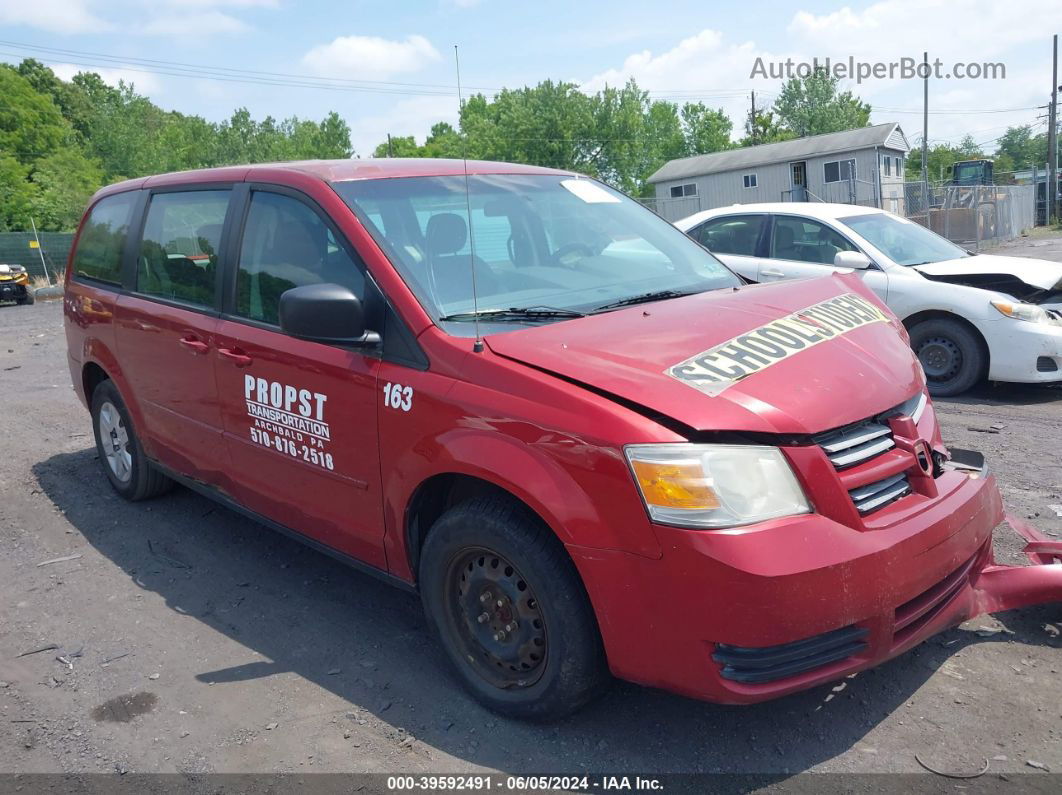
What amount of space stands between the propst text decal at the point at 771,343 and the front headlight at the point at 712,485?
23 centimetres

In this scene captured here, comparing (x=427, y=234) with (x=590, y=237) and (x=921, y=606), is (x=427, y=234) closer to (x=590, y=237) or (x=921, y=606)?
(x=590, y=237)

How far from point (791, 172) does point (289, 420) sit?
44643 mm

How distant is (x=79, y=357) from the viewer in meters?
5.64

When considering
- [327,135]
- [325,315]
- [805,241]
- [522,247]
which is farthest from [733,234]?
[327,135]

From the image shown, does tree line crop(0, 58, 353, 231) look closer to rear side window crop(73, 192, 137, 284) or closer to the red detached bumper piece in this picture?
rear side window crop(73, 192, 137, 284)

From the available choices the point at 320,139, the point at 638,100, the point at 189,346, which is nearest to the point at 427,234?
the point at 189,346

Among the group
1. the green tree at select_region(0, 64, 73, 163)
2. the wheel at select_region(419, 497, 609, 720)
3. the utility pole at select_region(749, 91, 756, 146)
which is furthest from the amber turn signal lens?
the utility pole at select_region(749, 91, 756, 146)

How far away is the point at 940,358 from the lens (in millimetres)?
7531

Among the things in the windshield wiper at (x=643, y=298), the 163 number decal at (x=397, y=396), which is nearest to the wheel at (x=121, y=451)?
the 163 number decal at (x=397, y=396)

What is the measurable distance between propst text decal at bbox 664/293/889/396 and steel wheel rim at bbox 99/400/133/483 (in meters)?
3.84

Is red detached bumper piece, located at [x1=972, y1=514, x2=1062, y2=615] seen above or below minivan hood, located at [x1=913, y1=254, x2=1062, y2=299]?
below

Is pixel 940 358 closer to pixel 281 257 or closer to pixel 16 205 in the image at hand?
pixel 281 257

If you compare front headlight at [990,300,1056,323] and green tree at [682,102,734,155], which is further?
green tree at [682,102,734,155]

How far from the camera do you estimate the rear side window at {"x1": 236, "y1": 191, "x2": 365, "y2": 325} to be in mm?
3578
